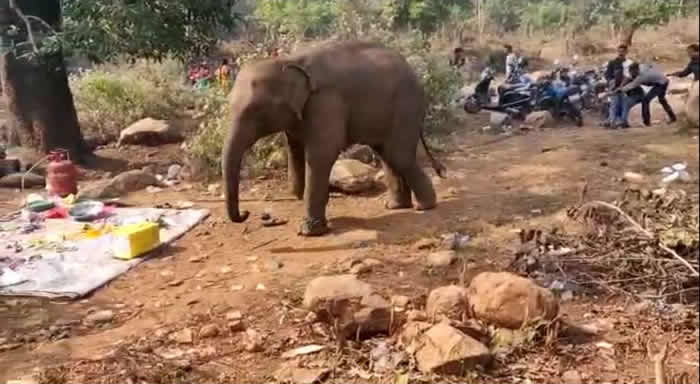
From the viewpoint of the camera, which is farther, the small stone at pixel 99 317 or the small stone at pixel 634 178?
the small stone at pixel 634 178

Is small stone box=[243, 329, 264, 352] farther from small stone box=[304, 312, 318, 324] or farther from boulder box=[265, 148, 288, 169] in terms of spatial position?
boulder box=[265, 148, 288, 169]

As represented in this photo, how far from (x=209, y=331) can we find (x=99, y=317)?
2.92ft

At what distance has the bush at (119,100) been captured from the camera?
11484 millimetres

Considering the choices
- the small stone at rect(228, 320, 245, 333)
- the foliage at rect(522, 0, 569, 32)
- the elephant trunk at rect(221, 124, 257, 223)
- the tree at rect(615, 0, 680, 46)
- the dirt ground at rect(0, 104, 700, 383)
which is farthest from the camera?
the foliage at rect(522, 0, 569, 32)

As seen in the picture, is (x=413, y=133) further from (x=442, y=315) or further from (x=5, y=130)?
(x=5, y=130)

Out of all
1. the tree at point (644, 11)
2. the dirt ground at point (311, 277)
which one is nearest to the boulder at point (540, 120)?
the tree at point (644, 11)

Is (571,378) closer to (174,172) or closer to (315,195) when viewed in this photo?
(315,195)

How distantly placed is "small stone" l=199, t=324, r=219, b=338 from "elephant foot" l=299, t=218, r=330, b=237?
2051 millimetres

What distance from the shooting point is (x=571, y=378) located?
3.55 meters

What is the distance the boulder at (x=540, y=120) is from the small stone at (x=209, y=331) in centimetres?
877

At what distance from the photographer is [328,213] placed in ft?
22.8

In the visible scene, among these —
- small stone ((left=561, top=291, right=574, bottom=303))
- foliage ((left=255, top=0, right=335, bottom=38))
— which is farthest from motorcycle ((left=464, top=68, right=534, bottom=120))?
small stone ((left=561, top=291, right=574, bottom=303))

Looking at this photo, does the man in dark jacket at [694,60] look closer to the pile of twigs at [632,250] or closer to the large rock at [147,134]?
the pile of twigs at [632,250]

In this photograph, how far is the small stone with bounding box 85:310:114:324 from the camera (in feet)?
15.2
